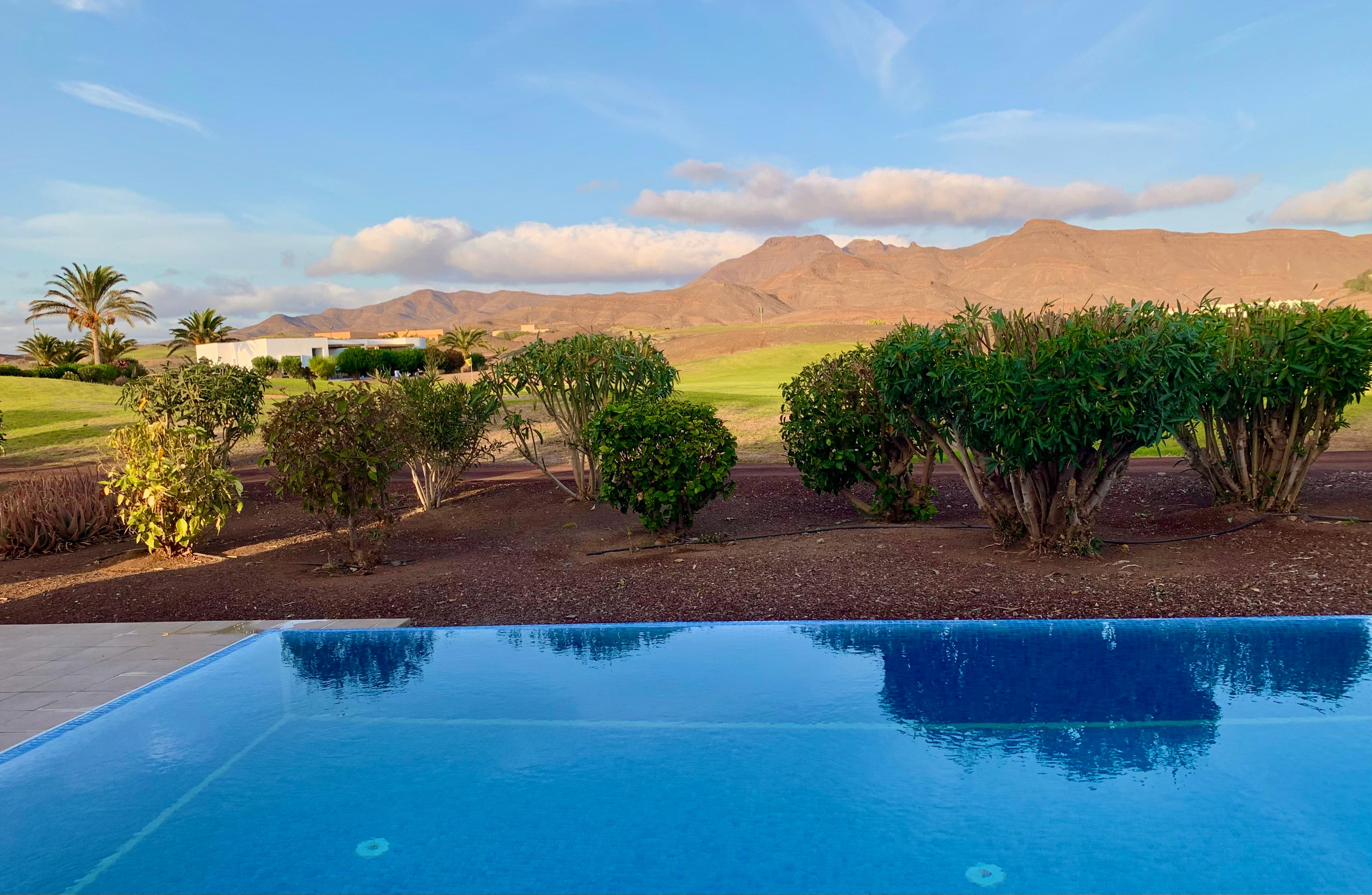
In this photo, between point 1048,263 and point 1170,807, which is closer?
point 1170,807

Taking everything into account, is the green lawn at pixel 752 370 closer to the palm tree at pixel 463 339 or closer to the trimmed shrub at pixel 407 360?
the trimmed shrub at pixel 407 360

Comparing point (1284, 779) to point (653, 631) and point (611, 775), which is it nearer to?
point (611, 775)

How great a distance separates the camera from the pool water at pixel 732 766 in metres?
3.65

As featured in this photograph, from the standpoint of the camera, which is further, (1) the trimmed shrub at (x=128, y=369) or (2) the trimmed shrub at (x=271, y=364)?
(2) the trimmed shrub at (x=271, y=364)

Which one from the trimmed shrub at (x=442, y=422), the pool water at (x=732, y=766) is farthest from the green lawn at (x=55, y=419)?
the pool water at (x=732, y=766)

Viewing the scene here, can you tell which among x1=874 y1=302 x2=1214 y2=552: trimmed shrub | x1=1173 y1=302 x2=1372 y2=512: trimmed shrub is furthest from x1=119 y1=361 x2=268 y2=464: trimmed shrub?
x1=1173 y1=302 x2=1372 y2=512: trimmed shrub

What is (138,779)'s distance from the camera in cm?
453

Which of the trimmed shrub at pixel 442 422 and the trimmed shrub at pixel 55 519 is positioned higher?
the trimmed shrub at pixel 442 422

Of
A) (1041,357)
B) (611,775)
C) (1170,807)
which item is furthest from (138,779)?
(1041,357)

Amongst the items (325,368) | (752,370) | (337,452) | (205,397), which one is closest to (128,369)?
(325,368)

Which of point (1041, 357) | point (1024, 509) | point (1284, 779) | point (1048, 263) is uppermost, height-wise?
point (1048, 263)

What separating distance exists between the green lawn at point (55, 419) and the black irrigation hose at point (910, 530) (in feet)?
40.6

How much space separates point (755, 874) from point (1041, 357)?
14.7ft

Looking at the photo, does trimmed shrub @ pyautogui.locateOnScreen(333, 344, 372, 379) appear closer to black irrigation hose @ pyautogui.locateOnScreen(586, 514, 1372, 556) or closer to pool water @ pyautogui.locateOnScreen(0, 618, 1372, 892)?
black irrigation hose @ pyautogui.locateOnScreen(586, 514, 1372, 556)
